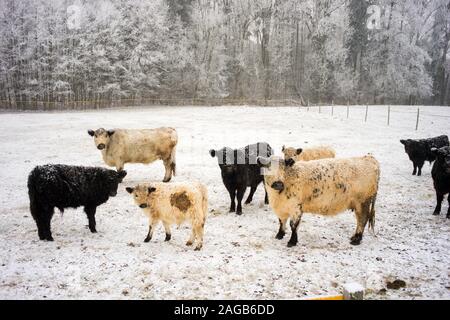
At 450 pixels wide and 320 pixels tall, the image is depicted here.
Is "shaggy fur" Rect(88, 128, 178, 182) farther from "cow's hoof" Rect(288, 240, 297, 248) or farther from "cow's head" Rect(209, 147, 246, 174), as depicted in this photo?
"cow's hoof" Rect(288, 240, 297, 248)

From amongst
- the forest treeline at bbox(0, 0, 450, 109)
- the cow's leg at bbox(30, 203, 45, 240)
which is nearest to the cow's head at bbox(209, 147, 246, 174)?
the cow's leg at bbox(30, 203, 45, 240)

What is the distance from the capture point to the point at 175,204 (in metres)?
7.15

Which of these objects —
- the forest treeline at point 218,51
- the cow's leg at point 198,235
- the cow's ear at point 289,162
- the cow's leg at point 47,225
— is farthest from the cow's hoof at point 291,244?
the forest treeline at point 218,51

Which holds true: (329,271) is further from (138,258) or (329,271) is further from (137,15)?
(137,15)

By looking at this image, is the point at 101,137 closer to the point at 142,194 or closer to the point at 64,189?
the point at 64,189

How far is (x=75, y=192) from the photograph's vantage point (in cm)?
787

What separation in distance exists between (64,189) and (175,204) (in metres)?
2.53

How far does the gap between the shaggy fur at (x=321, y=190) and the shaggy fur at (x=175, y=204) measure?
4.90 ft

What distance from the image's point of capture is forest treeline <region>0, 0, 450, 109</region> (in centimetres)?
4484

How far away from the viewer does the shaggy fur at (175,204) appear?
710cm

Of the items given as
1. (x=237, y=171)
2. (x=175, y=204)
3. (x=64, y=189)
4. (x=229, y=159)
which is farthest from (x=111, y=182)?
(x=237, y=171)

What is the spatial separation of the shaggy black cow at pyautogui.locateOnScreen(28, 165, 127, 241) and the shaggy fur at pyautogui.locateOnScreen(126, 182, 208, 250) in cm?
127

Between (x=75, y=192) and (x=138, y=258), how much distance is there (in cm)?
225

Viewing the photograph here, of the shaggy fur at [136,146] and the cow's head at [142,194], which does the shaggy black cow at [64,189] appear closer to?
the cow's head at [142,194]
